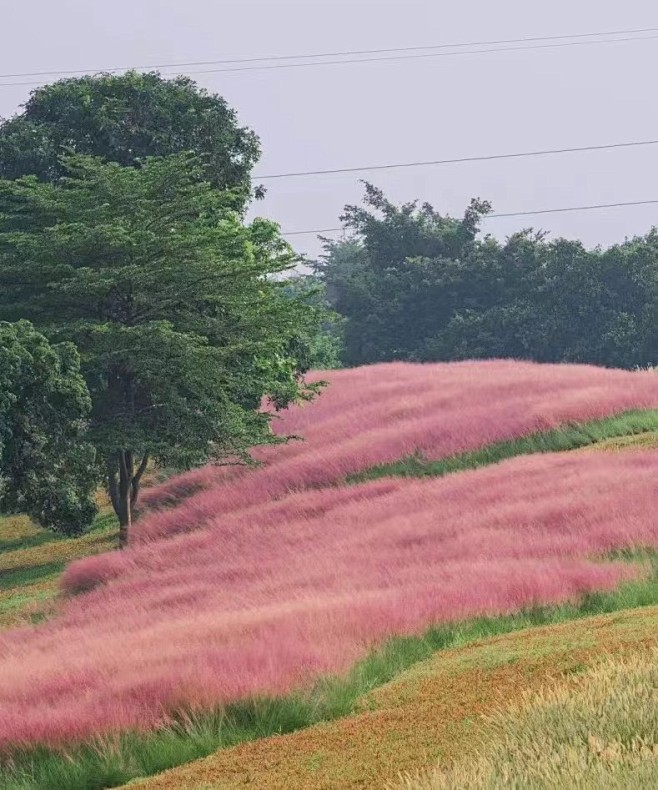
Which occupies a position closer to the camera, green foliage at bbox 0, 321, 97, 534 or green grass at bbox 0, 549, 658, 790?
green grass at bbox 0, 549, 658, 790

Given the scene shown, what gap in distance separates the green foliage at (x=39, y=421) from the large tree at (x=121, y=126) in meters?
15.7

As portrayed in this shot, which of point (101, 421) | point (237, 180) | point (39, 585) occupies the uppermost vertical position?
point (237, 180)

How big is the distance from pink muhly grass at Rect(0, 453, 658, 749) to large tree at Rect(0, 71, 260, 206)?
16359mm

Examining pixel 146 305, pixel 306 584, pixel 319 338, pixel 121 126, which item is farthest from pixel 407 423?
pixel 319 338

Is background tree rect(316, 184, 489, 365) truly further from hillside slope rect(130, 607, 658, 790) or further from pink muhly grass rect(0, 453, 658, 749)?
hillside slope rect(130, 607, 658, 790)

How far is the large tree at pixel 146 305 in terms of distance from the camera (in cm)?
3016

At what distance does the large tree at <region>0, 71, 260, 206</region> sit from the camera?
40312 mm

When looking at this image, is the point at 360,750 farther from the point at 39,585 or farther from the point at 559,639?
the point at 39,585

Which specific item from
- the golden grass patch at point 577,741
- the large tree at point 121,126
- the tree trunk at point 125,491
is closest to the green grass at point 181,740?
the golden grass patch at point 577,741

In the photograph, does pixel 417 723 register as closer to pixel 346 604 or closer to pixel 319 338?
pixel 346 604

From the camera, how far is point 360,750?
8992 millimetres

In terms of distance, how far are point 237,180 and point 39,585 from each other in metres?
17.2

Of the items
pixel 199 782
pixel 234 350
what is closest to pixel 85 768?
pixel 199 782

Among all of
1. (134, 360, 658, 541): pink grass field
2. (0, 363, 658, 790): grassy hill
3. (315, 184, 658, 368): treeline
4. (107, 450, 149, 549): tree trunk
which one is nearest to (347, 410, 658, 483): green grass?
(0, 363, 658, 790): grassy hill
